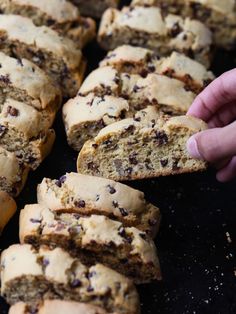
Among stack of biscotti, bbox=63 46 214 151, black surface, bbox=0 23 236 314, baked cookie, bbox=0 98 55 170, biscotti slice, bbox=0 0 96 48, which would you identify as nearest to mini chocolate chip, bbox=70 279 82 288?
black surface, bbox=0 23 236 314

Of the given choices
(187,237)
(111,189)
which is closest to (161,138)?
(111,189)

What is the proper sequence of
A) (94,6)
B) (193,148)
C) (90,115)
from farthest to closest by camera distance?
(94,6), (90,115), (193,148)

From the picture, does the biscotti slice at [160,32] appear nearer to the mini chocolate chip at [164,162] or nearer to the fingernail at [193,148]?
the mini chocolate chip at [164,162]

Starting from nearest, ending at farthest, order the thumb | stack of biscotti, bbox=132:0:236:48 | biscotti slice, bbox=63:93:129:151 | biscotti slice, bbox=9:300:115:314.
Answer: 1. biscotti slice, bbox=9:300:115:314
2. the thumb
3. biscotti slice, bbox=63:93:129:151
4. stack of biscotti, bbox=132:0:236:48

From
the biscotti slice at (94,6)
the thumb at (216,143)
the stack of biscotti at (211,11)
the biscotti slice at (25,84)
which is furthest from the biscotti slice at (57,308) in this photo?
the biscotti slice at (94,6)

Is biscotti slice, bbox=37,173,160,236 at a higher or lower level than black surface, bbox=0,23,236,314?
higher

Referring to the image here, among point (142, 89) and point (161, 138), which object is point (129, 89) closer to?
point (142, 89)

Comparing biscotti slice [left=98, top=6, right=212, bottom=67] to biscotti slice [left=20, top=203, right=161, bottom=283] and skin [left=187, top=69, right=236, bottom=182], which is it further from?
biscotti slice [left=20, top=203, right=161, bottom=283]

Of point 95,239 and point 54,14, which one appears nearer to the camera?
point 95,239
